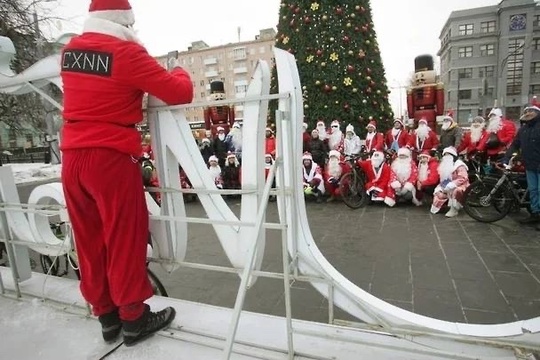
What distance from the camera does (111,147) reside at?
1859 millimetres

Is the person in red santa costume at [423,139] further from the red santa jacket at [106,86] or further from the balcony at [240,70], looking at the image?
the balcony at [240,70]

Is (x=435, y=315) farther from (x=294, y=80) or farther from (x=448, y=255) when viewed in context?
(x=294, y=80)

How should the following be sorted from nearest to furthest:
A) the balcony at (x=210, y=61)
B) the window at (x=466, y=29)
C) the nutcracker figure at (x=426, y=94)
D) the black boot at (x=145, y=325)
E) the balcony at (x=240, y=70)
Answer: the black boot at (x=145, y=325)
the nutcracker figure at (x=426, y=94)
the window at (x=466, y=29)
the balcony at (x=240, y=70)
the balcony at (x=210, y=61)

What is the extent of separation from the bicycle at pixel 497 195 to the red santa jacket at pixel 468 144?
147 cm

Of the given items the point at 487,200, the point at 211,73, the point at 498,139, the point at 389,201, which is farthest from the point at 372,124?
the point at 211,73

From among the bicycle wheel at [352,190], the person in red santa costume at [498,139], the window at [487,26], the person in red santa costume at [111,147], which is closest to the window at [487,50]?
the window at [487,26]

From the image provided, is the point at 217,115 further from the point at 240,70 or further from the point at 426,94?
the point at 240,70

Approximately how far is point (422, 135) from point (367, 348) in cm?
759

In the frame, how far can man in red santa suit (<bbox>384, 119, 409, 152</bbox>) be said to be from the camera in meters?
8.68

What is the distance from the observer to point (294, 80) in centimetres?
180

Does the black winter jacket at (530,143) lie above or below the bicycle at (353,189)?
above

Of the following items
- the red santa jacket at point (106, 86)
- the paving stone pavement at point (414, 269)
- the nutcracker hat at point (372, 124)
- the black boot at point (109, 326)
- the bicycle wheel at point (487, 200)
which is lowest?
the paving stone pavement at point (414, 269)

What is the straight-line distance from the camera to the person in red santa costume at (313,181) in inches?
309

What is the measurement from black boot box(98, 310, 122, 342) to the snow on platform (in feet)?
0.23
